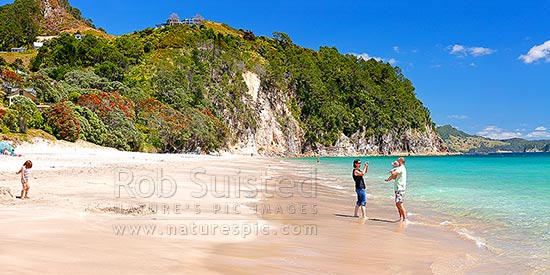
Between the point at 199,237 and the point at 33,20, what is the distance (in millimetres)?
139607

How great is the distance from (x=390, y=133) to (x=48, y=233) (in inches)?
4615

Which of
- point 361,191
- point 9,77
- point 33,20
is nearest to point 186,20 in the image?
point 33,20

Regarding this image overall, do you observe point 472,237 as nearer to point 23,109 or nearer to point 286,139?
point 23,109

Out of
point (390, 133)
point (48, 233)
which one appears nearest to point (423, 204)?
point (48, 233)

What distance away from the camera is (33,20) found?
395ft

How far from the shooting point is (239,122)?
263 ft

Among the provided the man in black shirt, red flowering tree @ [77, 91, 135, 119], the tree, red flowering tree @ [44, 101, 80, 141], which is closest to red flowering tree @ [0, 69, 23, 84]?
the tree

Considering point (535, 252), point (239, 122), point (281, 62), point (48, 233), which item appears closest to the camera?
A: point (48, 233)

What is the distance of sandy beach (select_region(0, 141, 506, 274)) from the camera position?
463 cm

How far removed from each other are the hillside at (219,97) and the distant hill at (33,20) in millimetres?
34457

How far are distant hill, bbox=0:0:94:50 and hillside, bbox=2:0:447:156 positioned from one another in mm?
34457

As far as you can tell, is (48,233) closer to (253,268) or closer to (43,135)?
(253,268)

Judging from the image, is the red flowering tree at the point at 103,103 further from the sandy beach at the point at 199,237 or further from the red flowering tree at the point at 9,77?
the sandy beach at the point at 199,237

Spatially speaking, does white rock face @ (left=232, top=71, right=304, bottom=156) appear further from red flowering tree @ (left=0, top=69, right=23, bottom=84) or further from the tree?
the tree
